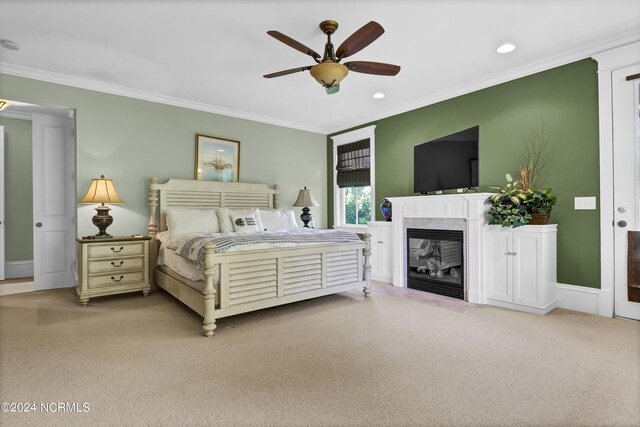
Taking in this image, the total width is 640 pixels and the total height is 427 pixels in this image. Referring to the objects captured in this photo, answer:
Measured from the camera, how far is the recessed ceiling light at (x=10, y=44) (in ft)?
10.2

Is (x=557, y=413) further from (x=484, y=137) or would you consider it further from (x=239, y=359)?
(x=484, y=137)

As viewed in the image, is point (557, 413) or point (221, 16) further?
point (221, 16)

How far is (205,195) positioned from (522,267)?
422 cm

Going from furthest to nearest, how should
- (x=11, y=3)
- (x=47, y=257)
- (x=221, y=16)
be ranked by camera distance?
(x=47, y=257) < (x=221, y=16) < (x=11, y=3)

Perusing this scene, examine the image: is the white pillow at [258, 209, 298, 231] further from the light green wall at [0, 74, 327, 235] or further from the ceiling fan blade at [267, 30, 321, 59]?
the ceiling fan blade at [267, 30, 321, 59]

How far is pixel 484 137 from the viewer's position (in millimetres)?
4105

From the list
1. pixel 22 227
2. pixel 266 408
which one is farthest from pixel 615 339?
pixel 22 227

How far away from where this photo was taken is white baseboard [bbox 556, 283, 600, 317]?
10.6 feet

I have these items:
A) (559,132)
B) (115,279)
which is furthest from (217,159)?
(559,132)

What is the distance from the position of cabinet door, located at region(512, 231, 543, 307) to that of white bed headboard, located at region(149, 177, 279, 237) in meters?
3.67

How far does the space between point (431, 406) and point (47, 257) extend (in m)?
5.10

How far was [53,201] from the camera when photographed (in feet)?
14.8

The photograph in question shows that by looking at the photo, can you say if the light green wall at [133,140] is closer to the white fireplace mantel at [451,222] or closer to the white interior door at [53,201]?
the white interior door at [53,201]

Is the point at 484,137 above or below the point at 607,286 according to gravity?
above
